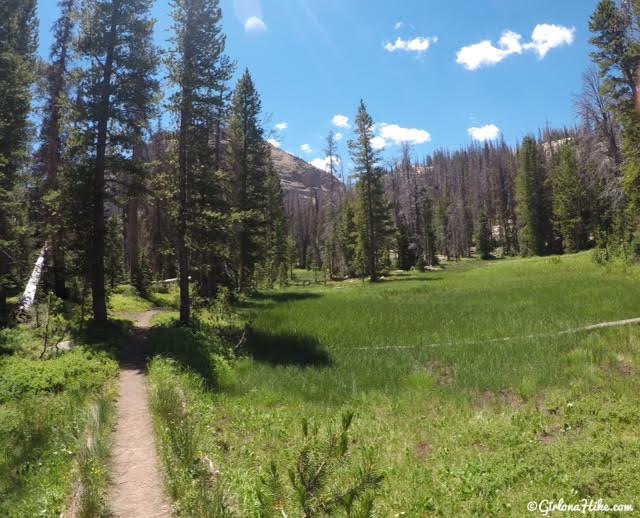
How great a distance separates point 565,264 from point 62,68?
1546 inches

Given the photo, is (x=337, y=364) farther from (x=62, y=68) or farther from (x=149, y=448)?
(x=62, y=68)

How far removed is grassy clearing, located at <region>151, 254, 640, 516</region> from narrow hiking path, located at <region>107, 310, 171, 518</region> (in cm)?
79

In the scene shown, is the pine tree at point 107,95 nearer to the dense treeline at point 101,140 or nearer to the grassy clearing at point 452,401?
the dense treeline at point 101,140

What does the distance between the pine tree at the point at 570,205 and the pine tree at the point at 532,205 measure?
6263mm

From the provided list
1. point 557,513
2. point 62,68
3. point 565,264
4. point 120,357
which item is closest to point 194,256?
point 62,68

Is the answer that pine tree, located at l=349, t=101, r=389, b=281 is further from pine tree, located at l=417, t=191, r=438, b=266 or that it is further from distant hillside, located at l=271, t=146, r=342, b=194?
distant hillside, located at l=271, t=146, r=342, b=194

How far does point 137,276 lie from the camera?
1208 inches

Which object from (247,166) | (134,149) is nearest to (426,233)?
(247,166)

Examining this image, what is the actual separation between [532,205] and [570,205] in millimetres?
8561

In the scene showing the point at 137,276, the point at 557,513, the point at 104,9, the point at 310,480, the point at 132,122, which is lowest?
the point at 557,513

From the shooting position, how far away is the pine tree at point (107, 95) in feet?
62.1

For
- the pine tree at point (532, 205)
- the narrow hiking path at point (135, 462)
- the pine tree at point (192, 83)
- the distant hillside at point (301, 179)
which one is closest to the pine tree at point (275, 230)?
the pine tree at point (192, 83)

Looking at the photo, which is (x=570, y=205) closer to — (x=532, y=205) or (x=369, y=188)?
(x=532, y=205)

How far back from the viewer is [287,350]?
16703mm
